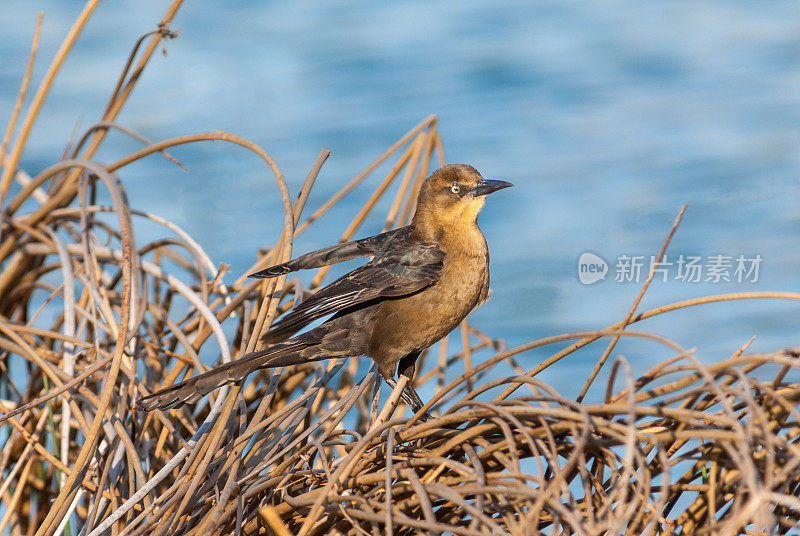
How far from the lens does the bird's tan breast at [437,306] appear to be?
255cm

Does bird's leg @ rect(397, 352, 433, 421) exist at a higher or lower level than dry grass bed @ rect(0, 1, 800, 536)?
lower

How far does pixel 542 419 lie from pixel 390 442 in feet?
0.83

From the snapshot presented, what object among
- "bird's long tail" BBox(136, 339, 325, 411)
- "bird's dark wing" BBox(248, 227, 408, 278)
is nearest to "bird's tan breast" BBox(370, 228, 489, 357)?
"bird's dark wing" BBox(248, 227, 408, 278)

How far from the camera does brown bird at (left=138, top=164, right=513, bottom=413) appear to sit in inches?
99.2

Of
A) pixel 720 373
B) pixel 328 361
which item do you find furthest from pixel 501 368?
pixel 720 373

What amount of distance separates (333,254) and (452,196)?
1.45ft

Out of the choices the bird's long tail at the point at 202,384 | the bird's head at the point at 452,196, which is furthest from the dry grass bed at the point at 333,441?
the bird's head at the point at 452,196

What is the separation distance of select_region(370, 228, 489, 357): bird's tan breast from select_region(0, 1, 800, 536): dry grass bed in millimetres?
173

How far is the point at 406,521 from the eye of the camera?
138 centimetres

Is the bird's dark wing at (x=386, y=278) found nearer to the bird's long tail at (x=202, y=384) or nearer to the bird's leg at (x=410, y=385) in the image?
the bird's long tail at (x=202, y=384)

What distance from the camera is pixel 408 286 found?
255cm

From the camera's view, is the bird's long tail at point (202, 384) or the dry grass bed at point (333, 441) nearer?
the dry grass bed at point (333, 441)

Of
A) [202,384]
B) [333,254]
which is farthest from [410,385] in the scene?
[202,384]

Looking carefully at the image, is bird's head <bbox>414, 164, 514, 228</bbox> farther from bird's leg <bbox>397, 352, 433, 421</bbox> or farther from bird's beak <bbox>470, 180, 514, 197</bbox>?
bird's leg <bbox>397, 352, 433, 421</bbox>
